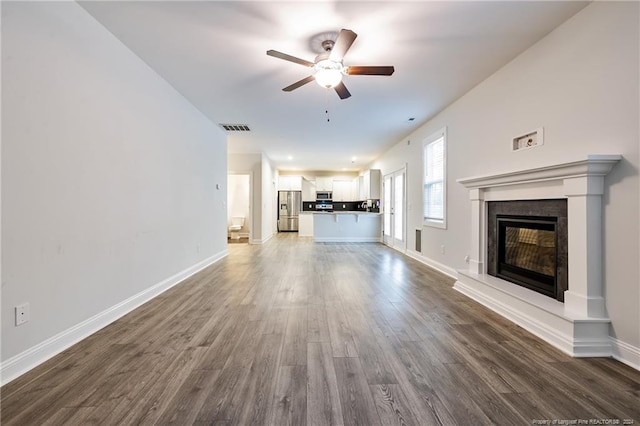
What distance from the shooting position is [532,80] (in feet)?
8.68

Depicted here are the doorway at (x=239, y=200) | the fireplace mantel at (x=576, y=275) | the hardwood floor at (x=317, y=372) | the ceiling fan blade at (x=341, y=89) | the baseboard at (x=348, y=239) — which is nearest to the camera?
the hardwood floor at (x=317, y=372)

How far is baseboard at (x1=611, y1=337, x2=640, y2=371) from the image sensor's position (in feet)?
5.78

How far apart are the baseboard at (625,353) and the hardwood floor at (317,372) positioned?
77mm

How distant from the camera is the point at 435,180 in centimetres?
476

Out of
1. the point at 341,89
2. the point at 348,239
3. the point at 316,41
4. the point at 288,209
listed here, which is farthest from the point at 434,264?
the point at 288,209

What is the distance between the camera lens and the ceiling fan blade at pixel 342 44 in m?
2.08

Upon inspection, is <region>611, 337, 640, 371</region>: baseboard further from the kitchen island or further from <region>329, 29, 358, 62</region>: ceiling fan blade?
the kitchen island

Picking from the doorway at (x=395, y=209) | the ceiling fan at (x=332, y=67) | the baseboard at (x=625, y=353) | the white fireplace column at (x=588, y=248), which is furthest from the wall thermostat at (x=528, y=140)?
the doorway at (x=395, y=209)

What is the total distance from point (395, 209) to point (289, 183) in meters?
5.38

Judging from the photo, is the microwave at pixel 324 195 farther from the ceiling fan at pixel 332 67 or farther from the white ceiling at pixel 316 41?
the ceiling fan at pixel 332 67

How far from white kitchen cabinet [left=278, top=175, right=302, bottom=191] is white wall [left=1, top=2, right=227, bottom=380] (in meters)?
7.69

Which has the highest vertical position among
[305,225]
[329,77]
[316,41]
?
[316,41]

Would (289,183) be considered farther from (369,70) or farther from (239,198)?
(369,70)

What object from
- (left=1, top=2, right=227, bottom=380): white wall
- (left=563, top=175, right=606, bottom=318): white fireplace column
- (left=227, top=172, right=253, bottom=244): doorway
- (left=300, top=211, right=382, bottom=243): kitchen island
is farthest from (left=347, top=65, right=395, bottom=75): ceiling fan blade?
(left=227, top=172, right=253, bottom=244): doorway
